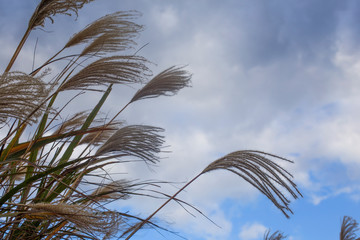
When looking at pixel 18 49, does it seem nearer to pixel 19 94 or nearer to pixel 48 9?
pixel 48 9

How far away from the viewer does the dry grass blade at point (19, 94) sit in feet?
4.47

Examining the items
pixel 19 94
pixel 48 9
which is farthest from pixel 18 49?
pixel 19 94

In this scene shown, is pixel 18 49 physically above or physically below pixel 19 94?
above

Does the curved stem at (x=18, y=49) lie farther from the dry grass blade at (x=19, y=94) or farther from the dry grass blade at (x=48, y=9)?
the dry grass blade at (x=19, y=94)

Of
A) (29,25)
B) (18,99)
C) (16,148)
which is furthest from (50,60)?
(18,99)

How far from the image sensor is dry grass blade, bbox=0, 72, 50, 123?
1.36 meters

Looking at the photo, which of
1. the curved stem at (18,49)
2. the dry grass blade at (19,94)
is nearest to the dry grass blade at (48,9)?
the curved stem at (18,49)

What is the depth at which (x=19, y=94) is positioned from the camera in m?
1.39

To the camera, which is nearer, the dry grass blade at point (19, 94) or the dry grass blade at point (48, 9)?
the dry grass blade at point (19, 94)

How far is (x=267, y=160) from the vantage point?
193 centimetres

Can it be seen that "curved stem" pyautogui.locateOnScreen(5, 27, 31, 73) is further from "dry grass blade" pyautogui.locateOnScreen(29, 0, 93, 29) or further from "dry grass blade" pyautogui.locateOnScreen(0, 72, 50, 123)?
"dry grass blade" pyautogui.locateOnScreen(0, 72, 50, 123)

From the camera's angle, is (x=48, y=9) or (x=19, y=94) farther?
(x=48, y=9)

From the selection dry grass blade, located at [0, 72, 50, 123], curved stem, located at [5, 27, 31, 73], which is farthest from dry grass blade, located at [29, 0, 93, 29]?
dry grass blade, located at [0, 72, 50, 123]

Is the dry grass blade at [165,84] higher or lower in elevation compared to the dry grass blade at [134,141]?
higher
